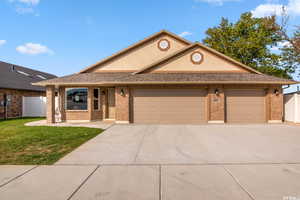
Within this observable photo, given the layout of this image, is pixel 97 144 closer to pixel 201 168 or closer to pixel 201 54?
pixel 201 168

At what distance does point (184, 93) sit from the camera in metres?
11.3

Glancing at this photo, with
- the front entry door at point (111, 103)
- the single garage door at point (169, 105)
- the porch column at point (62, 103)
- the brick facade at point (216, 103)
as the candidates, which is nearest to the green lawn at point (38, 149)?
the brick facade at point (216, 103)

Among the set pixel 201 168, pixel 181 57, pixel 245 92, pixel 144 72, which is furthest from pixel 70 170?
pixel 245 92

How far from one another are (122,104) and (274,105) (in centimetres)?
1008

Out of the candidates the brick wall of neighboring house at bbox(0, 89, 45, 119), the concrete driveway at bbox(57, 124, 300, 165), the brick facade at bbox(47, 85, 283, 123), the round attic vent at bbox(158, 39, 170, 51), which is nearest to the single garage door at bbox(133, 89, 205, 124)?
the brick facade at bbox(47, 85, 283, 123)

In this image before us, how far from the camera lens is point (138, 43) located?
1395cm

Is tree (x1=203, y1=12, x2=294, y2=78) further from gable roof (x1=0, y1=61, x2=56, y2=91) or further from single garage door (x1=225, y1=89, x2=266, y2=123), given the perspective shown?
gable roof (x1=0, y1=61, x2=56, y2=91)

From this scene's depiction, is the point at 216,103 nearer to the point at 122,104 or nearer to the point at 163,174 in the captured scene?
the point at 122,104

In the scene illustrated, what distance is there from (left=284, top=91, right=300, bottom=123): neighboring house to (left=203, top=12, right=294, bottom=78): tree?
10.9 m

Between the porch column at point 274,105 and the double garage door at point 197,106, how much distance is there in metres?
0.38

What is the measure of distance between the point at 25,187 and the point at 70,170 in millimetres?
926

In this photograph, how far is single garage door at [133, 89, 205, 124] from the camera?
11242 millimetres

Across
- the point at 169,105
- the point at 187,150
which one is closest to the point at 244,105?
the point at 169,105

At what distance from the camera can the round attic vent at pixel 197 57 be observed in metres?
12.2
